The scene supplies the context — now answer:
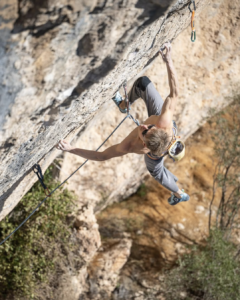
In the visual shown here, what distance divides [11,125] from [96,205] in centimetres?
512

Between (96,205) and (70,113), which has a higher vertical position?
(70,113)

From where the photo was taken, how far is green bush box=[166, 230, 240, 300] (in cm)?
610

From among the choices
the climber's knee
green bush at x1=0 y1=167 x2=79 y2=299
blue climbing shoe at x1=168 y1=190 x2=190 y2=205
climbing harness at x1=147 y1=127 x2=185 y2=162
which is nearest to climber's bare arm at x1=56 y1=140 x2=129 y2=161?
climbing harness at x1=147 y1=127 x2=185 y2=162

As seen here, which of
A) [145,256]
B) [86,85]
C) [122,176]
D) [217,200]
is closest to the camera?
[86,85]

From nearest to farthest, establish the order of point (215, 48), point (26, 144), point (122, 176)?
1. point (26, 144)
2. point (215, 48)
3. point (122, 176)

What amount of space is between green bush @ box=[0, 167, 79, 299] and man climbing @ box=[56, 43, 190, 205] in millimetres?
2041

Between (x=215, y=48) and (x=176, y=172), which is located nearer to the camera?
Result: (x=215, y=48)

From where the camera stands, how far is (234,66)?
21.8ft

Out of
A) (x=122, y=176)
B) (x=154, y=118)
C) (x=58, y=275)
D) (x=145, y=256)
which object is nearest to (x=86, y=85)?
(x=154, y=118)

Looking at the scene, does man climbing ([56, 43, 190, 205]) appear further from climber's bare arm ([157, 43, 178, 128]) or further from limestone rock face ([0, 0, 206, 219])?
limestone rock face ([0, 0, 206, 219])

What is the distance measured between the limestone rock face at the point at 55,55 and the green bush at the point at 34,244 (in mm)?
2711

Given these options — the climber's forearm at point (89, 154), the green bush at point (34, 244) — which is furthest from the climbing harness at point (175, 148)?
the green bush at point (34, 244)

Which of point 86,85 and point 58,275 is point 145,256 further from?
point 86,85

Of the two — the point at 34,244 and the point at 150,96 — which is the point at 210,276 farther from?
the point at 150,96
